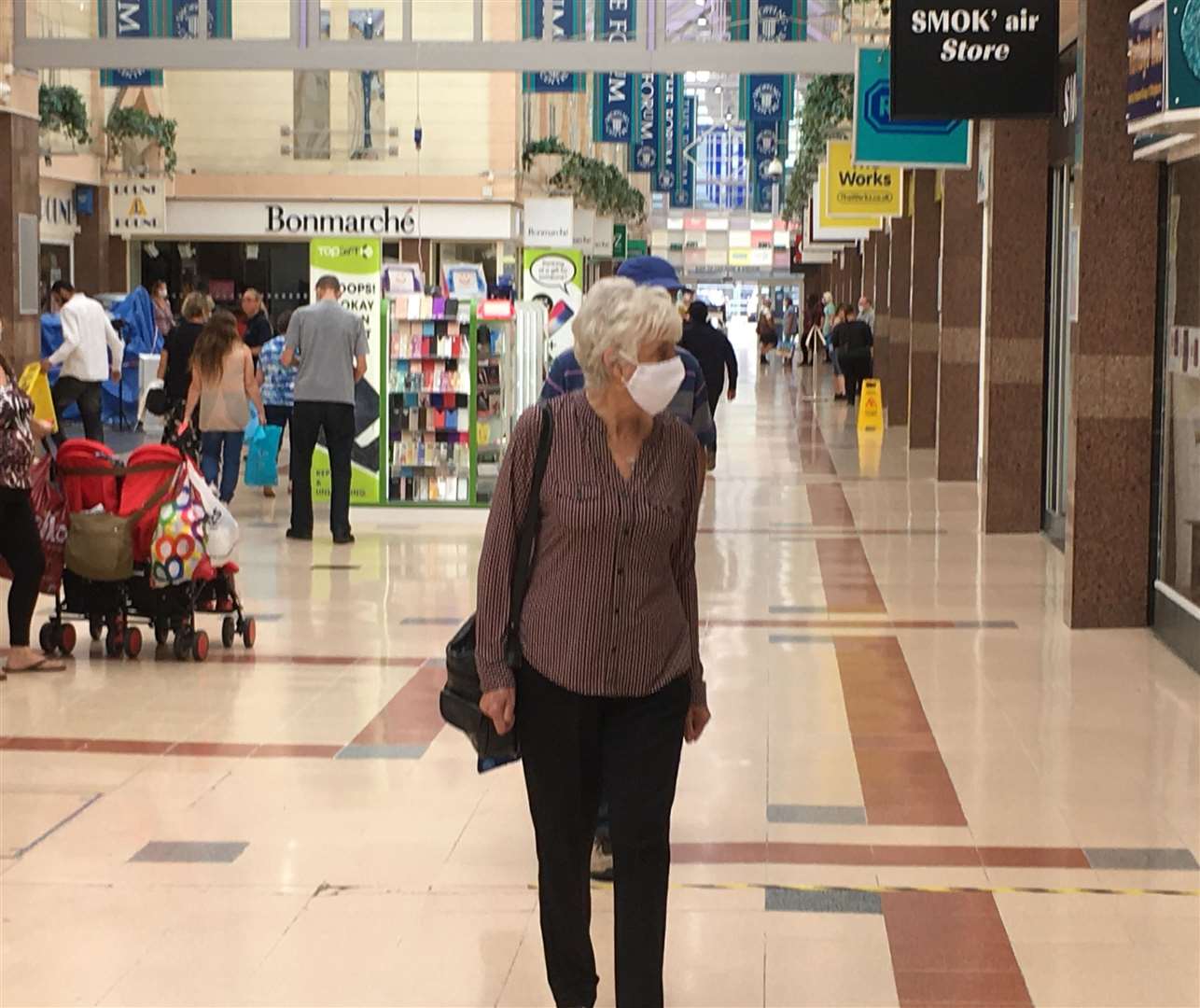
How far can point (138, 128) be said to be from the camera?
30.8 metres

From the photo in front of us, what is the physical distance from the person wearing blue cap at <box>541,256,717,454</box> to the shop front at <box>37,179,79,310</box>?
23.5 meters

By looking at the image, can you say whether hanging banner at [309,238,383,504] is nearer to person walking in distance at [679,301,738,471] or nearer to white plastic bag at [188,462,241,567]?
person walking in distance at [679,301,738,471]

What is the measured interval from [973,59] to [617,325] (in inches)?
308

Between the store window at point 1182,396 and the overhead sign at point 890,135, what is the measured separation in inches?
228

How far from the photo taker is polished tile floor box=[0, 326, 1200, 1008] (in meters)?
4.77

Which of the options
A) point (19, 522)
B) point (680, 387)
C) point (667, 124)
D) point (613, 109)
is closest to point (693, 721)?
point (680, 387)

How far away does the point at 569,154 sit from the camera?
A: 3703cm

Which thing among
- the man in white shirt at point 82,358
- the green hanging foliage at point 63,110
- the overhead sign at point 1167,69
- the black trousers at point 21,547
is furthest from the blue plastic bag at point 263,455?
the green hanging foliage at point 63,110

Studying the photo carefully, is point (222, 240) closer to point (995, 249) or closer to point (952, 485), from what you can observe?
point (952, 485)

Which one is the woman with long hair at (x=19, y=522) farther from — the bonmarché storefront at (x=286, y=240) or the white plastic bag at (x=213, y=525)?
the bonmarché storefront at (x=286, y=240)

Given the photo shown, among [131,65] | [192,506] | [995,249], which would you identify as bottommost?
[192,506]

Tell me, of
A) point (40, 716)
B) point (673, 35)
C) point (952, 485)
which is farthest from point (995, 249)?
point (40, 716)

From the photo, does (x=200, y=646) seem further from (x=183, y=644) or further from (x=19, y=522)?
(x=19, y=522)

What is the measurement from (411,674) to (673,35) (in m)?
10.9
